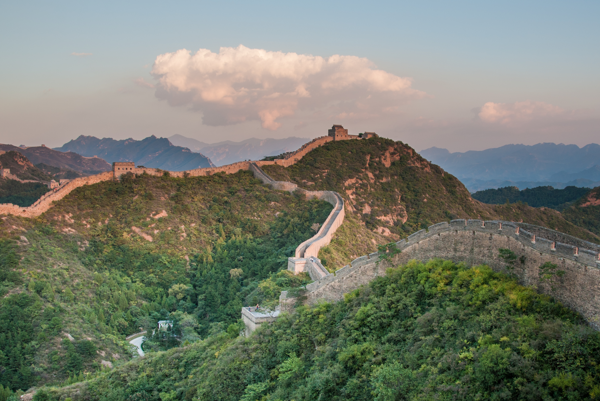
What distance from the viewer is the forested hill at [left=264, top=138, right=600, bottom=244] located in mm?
59688

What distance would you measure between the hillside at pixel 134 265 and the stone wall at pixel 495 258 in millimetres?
6475

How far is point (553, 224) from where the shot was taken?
250 ft

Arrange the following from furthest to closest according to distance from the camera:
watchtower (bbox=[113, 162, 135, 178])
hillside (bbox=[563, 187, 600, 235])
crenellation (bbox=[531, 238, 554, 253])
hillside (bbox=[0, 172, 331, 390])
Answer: hillside (bbox=[563, 187, 600, 235]), watchtower (bbox=[113, 162, 135, 178]), hillside (bbox=[0, 172, 331, 390]), crenellation (bbox=[531, 238, 554, 253])

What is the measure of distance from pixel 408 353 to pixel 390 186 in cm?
5416

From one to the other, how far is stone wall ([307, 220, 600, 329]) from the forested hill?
108 feet

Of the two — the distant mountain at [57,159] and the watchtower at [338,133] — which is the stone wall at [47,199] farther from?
the distant mountain at [57,159]

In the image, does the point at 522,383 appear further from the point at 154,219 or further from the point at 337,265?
the point at 154,219

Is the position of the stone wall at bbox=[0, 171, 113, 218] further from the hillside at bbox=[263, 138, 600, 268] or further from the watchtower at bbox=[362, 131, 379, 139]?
the watchtower at bbox=[362, 131, 379, 139]

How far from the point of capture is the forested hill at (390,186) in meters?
59.7

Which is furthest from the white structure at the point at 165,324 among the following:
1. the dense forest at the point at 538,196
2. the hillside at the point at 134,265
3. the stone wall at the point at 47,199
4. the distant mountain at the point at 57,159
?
the distant mountain at the point at 57,159

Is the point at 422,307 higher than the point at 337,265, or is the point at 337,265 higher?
the point at 422,307

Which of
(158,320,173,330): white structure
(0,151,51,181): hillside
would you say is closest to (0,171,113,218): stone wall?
(158,320,173,330): white structure

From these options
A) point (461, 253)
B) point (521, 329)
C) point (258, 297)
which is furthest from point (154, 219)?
point (521, 329)

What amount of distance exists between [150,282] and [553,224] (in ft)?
217
